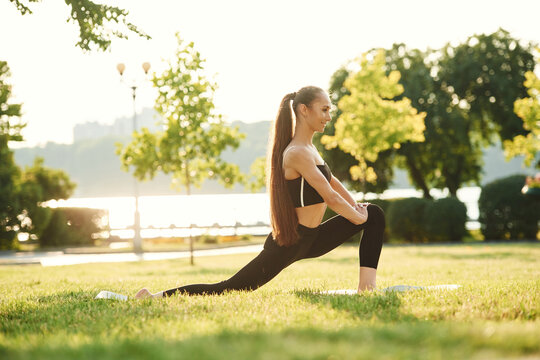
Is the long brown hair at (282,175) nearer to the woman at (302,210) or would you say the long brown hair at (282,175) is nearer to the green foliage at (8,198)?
the woman at (302,210)

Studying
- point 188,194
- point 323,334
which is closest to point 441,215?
point 188,194

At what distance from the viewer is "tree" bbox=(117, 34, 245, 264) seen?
16531 mm

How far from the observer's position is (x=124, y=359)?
2.88 meters

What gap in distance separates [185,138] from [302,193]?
40.1 ft

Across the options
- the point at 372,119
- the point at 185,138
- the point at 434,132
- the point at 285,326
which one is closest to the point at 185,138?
the point at 185,138

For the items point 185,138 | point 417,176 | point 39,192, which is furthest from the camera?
point 417,176

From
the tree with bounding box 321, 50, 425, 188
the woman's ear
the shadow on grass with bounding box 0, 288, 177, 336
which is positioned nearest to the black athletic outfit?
the woman's ear

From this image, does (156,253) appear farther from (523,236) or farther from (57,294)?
(57,294)

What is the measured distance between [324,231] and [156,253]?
2087 centimetres

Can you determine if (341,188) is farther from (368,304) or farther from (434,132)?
(434,132)

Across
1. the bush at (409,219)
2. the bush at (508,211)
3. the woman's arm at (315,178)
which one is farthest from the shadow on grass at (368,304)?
the bush at (508,211)

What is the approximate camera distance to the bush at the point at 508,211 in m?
23.6

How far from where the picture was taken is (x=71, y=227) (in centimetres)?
3027

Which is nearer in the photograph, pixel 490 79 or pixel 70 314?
pixel 70 314
